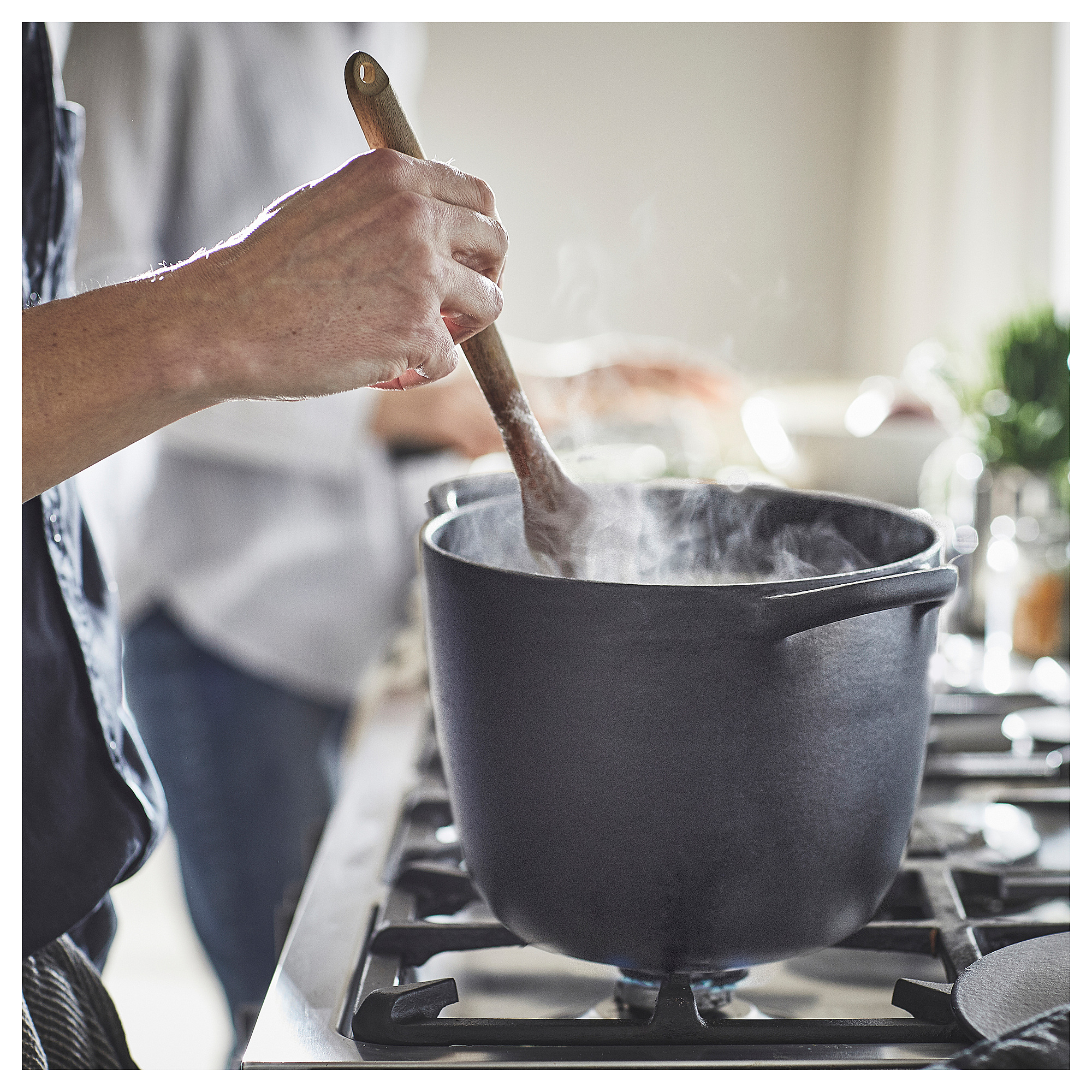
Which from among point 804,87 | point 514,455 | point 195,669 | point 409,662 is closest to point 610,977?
point 514,455

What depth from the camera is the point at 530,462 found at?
52 cm

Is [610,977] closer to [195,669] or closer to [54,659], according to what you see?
[54,659]

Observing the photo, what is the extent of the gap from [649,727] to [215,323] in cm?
21

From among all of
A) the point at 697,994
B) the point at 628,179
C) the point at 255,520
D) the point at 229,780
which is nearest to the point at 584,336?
the point at 628,179

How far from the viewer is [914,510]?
51cm

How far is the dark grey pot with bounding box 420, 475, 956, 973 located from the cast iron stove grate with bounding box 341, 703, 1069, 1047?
3cm

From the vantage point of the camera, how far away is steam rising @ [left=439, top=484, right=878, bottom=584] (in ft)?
1.79

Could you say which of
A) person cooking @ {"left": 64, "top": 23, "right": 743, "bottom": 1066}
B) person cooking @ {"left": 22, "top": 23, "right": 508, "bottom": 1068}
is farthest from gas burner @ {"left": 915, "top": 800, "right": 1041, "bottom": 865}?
person cooking @ {"left": 64, "top": 23, "right": 743, "bottom": 1066}

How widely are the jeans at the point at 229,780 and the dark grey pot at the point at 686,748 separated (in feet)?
2.67

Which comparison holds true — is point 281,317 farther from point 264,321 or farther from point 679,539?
A: point 679,539

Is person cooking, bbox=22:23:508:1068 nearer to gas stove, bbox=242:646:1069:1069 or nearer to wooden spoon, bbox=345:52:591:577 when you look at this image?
wooden spoon, bbox=345:52:591:577

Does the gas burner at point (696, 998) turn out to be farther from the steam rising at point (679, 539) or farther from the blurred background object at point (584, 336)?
the blurred background object at point (584, 336)

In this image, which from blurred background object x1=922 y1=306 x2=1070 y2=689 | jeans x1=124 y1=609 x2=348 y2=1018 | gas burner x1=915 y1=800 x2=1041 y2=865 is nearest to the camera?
gas burner x1=915 y1=800 x2=1041 y2=865
